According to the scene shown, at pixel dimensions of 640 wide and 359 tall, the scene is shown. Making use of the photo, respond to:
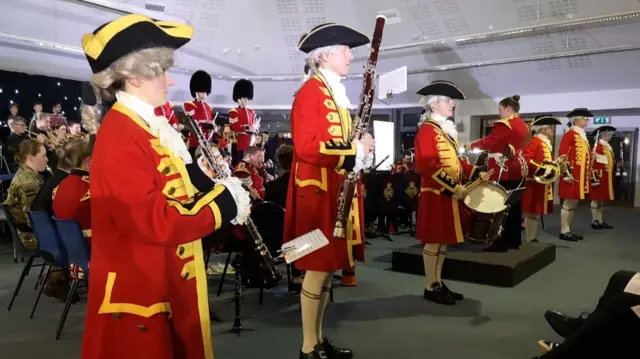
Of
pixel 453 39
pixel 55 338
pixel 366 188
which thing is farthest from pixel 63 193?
pixel 453 39

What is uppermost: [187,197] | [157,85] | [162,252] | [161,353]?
[157,85]

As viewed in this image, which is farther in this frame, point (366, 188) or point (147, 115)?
point (366, 188)

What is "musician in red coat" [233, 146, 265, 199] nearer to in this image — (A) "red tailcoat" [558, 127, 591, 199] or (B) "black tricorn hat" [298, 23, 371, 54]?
(B) "black tricorn hat" [298, 23, 371, 54]

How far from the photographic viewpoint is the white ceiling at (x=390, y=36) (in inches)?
335

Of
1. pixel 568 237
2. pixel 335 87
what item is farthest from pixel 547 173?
pixel 335 87

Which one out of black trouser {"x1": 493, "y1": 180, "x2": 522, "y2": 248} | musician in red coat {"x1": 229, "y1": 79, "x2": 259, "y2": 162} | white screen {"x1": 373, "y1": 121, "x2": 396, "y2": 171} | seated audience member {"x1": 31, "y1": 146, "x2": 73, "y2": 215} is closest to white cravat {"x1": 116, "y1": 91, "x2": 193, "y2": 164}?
seated audience member {"x1": 31, "y1": 146, "x2": 73, "y2": 215}

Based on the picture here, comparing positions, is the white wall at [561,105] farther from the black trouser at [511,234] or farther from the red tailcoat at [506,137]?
the black trouser at [511,234]

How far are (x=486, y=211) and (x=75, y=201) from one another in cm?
347

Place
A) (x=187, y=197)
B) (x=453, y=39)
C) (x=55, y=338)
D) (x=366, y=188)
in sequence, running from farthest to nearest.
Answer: (x=453, y=39), (x=366, y=188), (x=55, y=338), (x=187, y=197)

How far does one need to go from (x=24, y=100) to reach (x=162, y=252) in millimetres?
10791

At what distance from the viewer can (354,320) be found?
404 cm

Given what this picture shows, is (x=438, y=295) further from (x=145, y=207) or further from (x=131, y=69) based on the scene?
(x=131, y=69)

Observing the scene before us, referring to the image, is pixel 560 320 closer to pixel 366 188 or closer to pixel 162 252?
pixel 162 252

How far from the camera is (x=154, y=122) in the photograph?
1.66m
